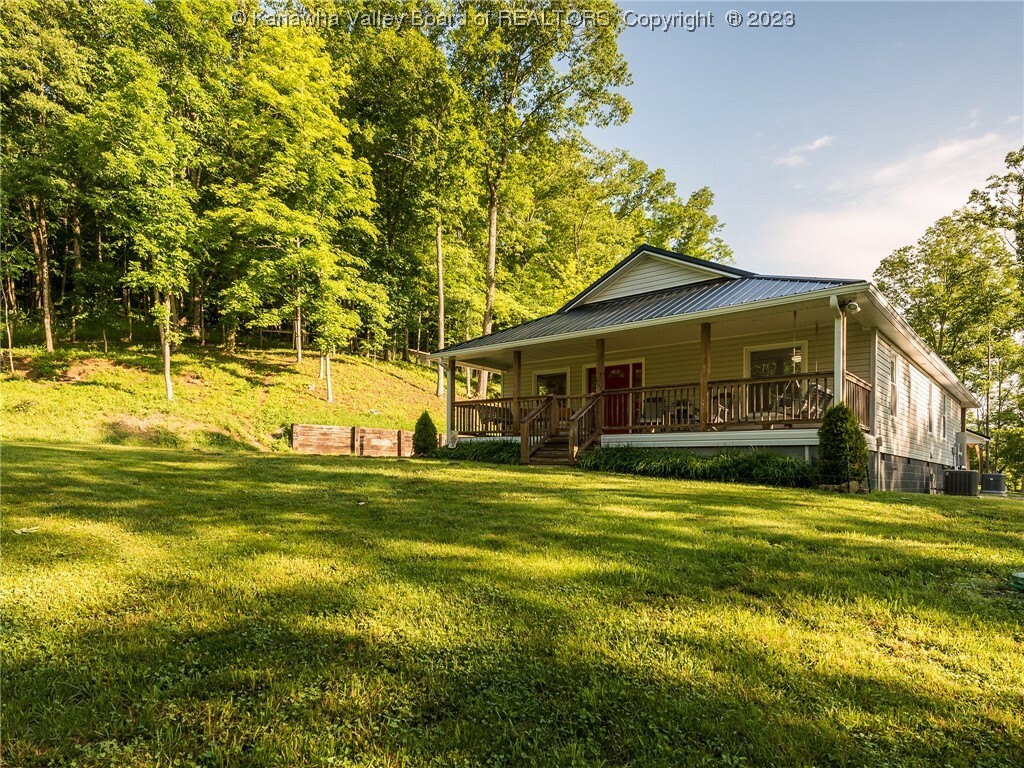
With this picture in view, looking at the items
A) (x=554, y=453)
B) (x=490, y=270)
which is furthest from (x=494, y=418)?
(x=490, y=270)

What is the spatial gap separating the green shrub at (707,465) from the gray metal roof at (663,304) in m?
2.77

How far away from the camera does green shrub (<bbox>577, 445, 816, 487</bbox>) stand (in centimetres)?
852

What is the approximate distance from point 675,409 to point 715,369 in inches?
84.3

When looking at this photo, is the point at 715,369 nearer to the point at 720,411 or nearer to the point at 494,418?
the point at 720,411

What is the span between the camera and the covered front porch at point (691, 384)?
9.76m

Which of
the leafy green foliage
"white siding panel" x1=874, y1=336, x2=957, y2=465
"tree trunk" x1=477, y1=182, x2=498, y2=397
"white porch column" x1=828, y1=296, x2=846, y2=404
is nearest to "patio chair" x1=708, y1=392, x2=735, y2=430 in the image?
"white porch column" x1=828, y1=296, x2=846, y2=404

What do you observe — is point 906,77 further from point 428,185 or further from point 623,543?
A: point 428,185

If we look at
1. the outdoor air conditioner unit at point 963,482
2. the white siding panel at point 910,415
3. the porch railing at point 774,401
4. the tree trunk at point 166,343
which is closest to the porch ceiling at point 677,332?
the porch railing at point 774,401

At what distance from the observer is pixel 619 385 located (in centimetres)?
1470

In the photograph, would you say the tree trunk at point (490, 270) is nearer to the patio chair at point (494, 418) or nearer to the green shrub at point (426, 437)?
the patio chair at point (494, 418)

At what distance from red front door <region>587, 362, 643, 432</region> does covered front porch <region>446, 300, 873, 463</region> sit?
0.10ft

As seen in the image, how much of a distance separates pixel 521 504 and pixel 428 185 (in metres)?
19.4

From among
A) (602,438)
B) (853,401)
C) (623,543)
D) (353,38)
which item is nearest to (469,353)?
(602,438)

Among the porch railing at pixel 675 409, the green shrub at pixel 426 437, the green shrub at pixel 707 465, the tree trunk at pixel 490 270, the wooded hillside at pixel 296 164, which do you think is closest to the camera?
the green shrub at pixel 707 465
